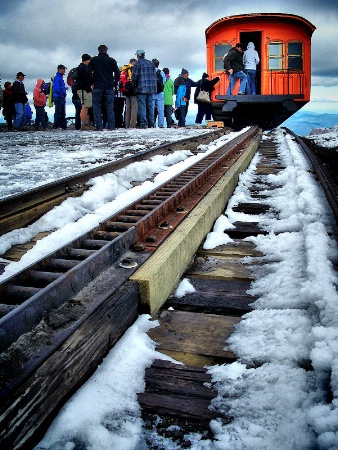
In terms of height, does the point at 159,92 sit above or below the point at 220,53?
below

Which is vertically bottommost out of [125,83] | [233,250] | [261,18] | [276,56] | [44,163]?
[233,250]

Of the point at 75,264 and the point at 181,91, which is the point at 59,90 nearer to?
the point at 181,91

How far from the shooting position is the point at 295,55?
45.5ft

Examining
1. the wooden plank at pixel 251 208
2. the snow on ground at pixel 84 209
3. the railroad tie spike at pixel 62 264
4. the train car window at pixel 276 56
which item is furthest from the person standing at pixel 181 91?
the railroad tie spike at pixel 62 264

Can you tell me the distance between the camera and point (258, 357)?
4.29 feet

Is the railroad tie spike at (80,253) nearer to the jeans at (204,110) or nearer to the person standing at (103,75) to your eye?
the person standing at (103,75)

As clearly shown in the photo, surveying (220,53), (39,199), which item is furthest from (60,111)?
(39,199)

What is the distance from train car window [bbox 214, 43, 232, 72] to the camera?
45.3ft

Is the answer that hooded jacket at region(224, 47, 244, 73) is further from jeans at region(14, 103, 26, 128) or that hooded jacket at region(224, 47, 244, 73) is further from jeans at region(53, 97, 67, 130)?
jeans at region(14, 103, 26, 128)

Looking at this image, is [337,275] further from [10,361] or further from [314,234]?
[10,361]

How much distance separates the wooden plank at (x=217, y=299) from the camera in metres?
1.66

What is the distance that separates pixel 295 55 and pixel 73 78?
7.85 metres

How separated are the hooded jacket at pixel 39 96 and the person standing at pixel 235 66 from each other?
591 cm

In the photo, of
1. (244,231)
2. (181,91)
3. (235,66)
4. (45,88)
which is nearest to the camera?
(244,231)
